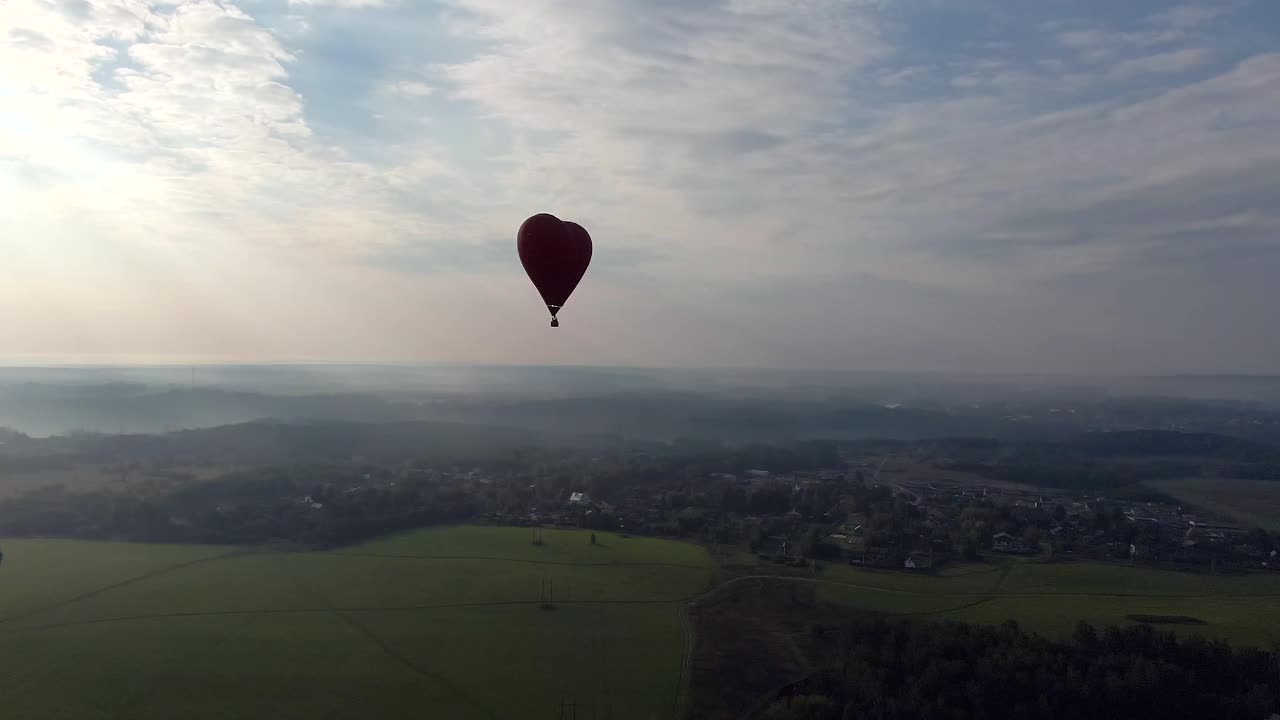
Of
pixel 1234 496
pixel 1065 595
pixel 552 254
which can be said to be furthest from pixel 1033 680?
pixel 1234 496

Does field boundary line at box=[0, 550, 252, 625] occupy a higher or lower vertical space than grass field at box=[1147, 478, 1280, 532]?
lower

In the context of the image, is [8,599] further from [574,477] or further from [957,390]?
[957,390]

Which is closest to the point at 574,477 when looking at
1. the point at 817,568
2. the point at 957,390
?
the point at 817,568

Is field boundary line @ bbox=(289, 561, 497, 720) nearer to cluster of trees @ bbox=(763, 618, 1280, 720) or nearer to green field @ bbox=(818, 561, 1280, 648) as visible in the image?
cluster of trees @ bbox=(763, 618, 1280, 720)

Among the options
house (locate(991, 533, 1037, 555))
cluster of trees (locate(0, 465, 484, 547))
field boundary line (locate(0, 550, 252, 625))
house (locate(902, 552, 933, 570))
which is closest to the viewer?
field boundary line (locate(0, 550, 252, 625))

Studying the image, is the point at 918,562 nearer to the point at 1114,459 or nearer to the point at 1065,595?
the point at 1065,595

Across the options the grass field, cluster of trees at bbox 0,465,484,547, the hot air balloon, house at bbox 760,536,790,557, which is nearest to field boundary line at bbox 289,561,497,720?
the hot air balloon

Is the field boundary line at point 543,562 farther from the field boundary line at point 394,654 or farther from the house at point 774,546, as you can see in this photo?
the field boundary line at point 394,654
